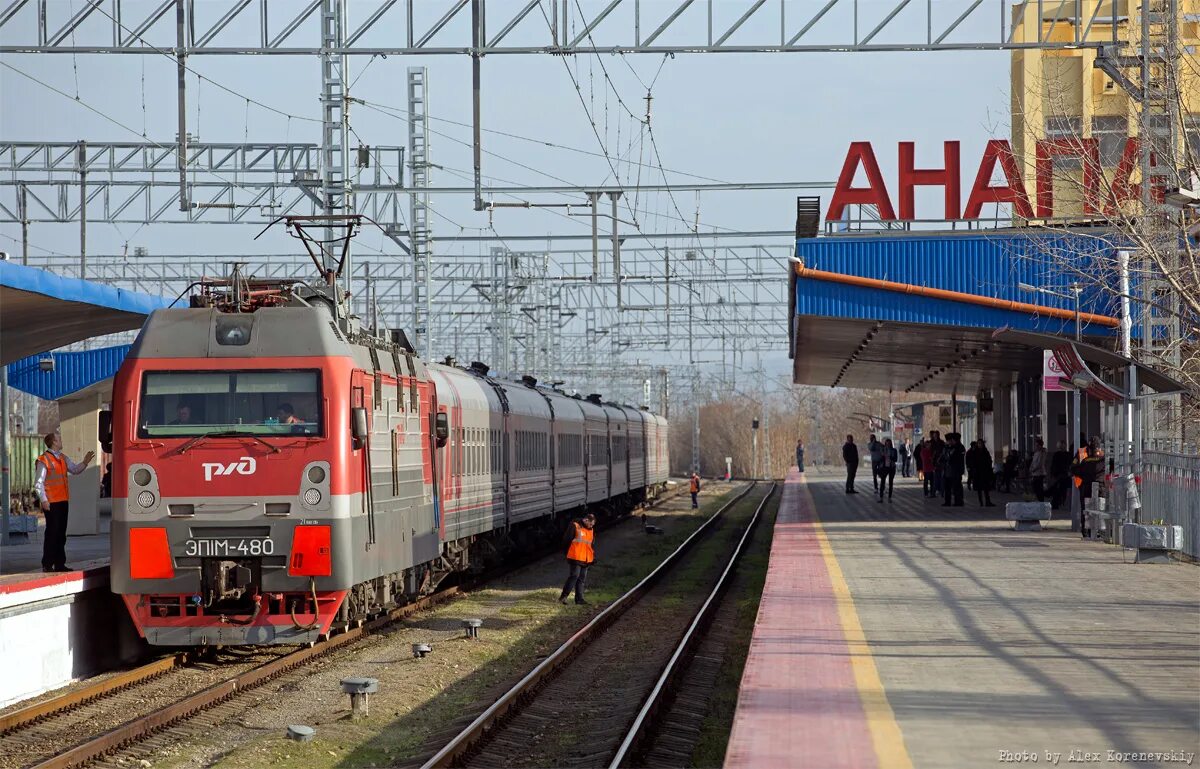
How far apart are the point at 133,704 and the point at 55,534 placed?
434 centimetres

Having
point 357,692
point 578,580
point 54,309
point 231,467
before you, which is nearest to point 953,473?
point 578,580

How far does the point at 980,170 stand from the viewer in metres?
28.2

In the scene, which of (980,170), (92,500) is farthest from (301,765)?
(980,170)

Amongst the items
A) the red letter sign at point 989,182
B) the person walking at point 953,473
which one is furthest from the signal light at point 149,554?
the person walking at point 953,473

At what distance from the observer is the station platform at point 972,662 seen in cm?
830

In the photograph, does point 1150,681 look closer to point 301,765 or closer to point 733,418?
point 301,765

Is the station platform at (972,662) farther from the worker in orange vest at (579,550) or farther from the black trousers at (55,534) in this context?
the black trousers at (55,534)

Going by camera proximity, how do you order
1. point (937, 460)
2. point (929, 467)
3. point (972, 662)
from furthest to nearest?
1. point (929, 467)
2. point (937, 460)
3. point (972, 662)

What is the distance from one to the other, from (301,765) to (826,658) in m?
4.01

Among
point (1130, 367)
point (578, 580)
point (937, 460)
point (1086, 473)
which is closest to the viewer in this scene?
point (1130, 367)

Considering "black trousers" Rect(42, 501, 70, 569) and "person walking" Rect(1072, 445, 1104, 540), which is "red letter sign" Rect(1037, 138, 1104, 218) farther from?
"black trousers" Rect(42, 501, 70, 569)

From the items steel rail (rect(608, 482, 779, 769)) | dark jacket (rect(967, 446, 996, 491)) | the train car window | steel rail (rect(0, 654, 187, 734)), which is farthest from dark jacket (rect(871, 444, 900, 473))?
steel rail (rect(0, 654, 187, 734))

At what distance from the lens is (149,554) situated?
44.8 feet

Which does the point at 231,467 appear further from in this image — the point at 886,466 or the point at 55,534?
the point at 886,466
